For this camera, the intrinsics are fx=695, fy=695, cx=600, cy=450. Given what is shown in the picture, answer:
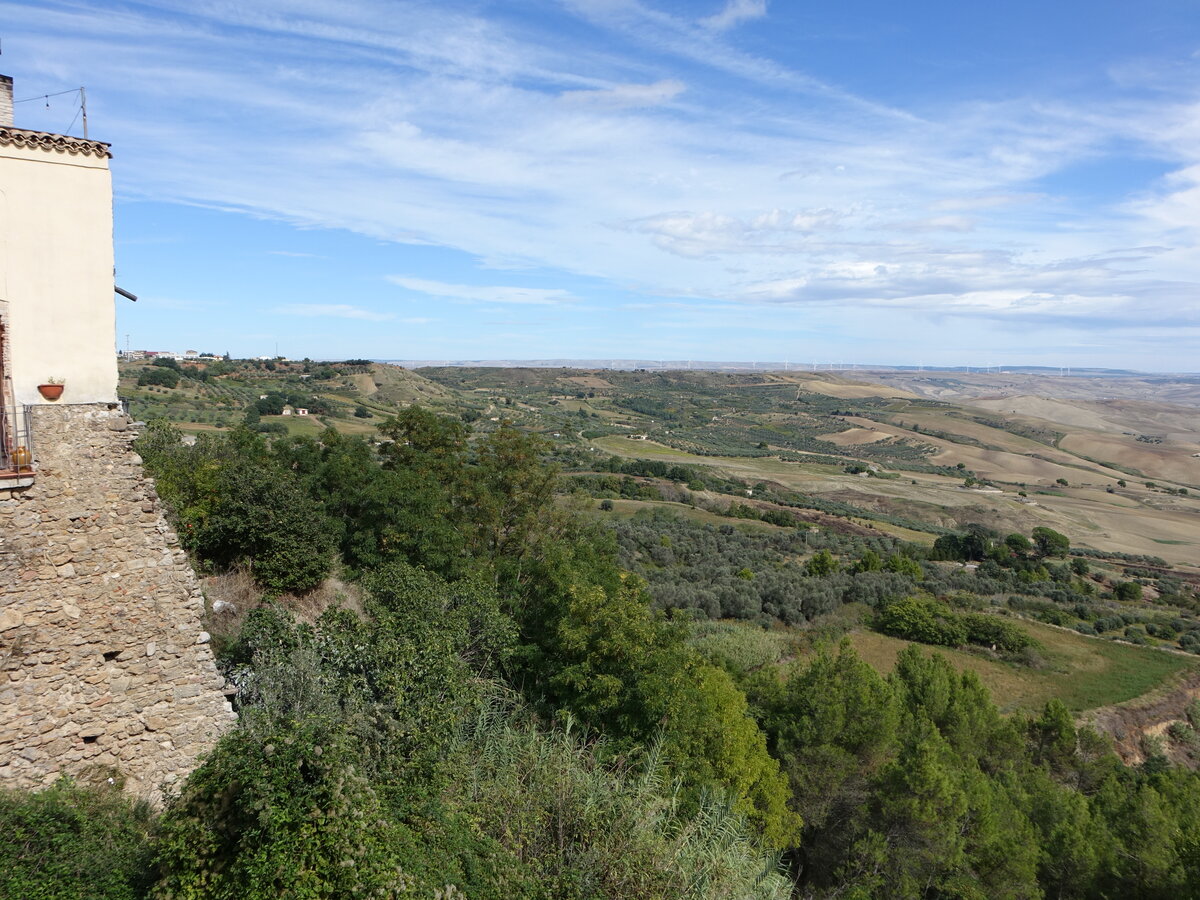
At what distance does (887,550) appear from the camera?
5178cm

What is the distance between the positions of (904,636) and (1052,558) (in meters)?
31.9

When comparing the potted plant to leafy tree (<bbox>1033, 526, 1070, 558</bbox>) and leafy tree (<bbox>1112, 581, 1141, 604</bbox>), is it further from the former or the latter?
leafy tree (<bbox>1033, 526, 1070, 558</bbox>)

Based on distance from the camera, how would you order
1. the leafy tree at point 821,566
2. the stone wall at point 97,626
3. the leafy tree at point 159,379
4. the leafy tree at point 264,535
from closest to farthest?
the stone wall at point 97,626, the leafy tree at point 264,535, the leafy tree at point 821,566, the leafy tree at point 159,379

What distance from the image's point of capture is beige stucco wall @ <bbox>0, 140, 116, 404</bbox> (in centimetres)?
805

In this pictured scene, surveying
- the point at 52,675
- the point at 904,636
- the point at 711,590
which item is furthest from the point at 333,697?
the point at 904,636

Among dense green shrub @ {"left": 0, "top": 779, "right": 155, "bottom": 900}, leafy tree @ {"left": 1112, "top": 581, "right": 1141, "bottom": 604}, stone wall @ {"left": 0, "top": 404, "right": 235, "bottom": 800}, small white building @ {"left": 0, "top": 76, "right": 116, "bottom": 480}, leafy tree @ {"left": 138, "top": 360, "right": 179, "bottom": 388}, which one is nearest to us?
dense green shrub @ {"left": 0, "top": 779, "right": 155, "bottom": 900}

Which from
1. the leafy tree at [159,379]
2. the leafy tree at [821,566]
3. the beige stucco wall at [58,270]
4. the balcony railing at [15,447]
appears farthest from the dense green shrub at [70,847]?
the leafy tree at [159,379]

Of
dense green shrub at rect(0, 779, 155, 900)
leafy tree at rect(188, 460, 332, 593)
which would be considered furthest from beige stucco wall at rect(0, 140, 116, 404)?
leafy tree at rect(188, 460, 332, 593)

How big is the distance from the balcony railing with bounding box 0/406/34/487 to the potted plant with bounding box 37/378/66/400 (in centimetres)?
33

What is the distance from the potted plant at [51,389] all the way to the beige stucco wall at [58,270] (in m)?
0.05

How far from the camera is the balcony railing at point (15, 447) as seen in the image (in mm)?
7801

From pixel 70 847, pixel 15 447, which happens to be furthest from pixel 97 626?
pixel 70 847

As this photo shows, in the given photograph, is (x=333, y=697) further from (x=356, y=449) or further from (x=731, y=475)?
(x=731, y=475)

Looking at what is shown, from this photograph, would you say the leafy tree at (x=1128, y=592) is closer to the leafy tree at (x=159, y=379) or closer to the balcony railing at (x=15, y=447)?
the balcony railing at (x=15, y=447)
